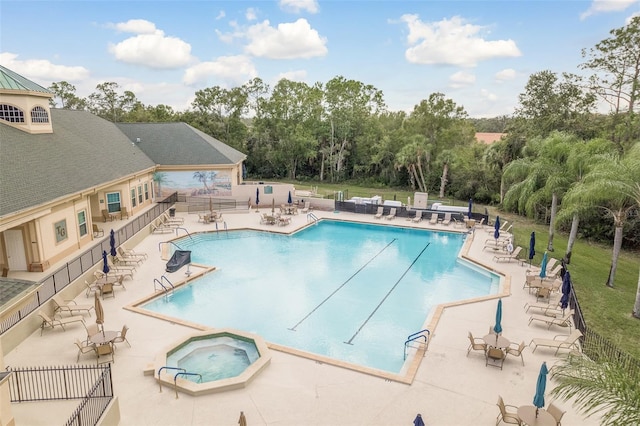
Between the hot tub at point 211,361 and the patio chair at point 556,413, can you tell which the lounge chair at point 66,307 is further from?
the patio chair at point 556,413

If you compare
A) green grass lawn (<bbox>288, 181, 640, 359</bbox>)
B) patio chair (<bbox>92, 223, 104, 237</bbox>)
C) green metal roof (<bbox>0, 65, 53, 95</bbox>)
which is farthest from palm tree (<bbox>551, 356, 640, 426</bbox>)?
green metal roof (<bbox>0, 65, 53, 95</bbox>)

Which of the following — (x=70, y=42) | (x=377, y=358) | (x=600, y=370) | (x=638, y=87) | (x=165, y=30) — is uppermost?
(x=165, y=30)

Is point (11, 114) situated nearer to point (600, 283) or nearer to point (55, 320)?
point (55, 320)

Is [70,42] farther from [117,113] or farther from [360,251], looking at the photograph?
[117,113]

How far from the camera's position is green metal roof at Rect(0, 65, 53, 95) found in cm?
1907

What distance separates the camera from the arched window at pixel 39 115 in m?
20.4

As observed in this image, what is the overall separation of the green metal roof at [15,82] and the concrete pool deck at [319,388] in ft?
41.9

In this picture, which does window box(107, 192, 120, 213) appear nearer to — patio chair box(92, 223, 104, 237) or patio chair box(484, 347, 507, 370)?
patio chair box(92, 223, 104, 237)

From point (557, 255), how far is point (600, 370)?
17.4 metres

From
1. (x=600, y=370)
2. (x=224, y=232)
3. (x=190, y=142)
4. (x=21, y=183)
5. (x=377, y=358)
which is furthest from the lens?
(x=190, y=142)

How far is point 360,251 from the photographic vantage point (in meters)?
23.5

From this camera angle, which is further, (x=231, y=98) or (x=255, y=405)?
(x=231, y=98)

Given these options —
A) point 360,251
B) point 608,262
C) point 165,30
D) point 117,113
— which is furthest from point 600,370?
point 117,113

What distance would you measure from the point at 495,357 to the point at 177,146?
93.5 ft
